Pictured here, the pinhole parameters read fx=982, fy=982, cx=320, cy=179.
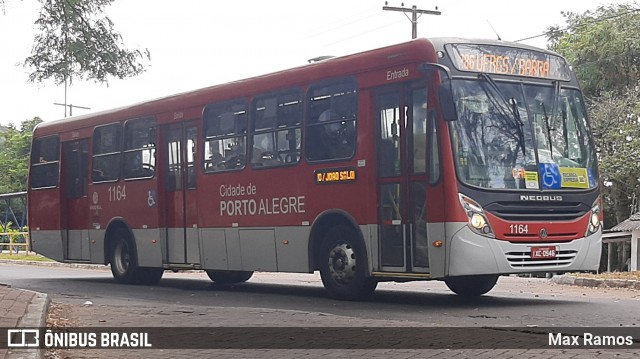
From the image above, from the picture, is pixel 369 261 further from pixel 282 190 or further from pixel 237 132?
pixel 237 132

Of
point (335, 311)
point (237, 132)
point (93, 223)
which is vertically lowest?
point (335, 311)

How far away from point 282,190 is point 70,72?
3.64m

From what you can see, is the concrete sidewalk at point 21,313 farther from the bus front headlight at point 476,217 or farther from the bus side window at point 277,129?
the bus front headlight at point 476,217

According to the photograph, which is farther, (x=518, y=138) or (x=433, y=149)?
(x=518, y=138)

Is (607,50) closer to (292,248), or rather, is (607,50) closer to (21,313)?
(292,248)

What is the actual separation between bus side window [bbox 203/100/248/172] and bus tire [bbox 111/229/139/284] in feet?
11.4

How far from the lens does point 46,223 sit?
72.3 ft

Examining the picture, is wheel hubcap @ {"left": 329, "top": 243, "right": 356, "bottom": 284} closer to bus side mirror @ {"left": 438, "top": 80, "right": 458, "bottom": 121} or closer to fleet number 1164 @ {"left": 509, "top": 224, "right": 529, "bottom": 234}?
fleet number 1164 @ {"left": 509, "top": 224, "right": 529, "bottom": 234}

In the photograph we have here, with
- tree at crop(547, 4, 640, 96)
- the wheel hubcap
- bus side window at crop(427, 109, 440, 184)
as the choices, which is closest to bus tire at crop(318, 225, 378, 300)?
the wheel hubcap

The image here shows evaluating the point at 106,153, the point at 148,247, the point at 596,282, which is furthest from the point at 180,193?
the point at 596,282

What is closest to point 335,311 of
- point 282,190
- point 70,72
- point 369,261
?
Result: point 369,261

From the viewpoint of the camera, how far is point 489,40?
43.5 feet

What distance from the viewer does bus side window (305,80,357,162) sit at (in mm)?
13805

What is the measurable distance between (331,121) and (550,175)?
10.7ft
